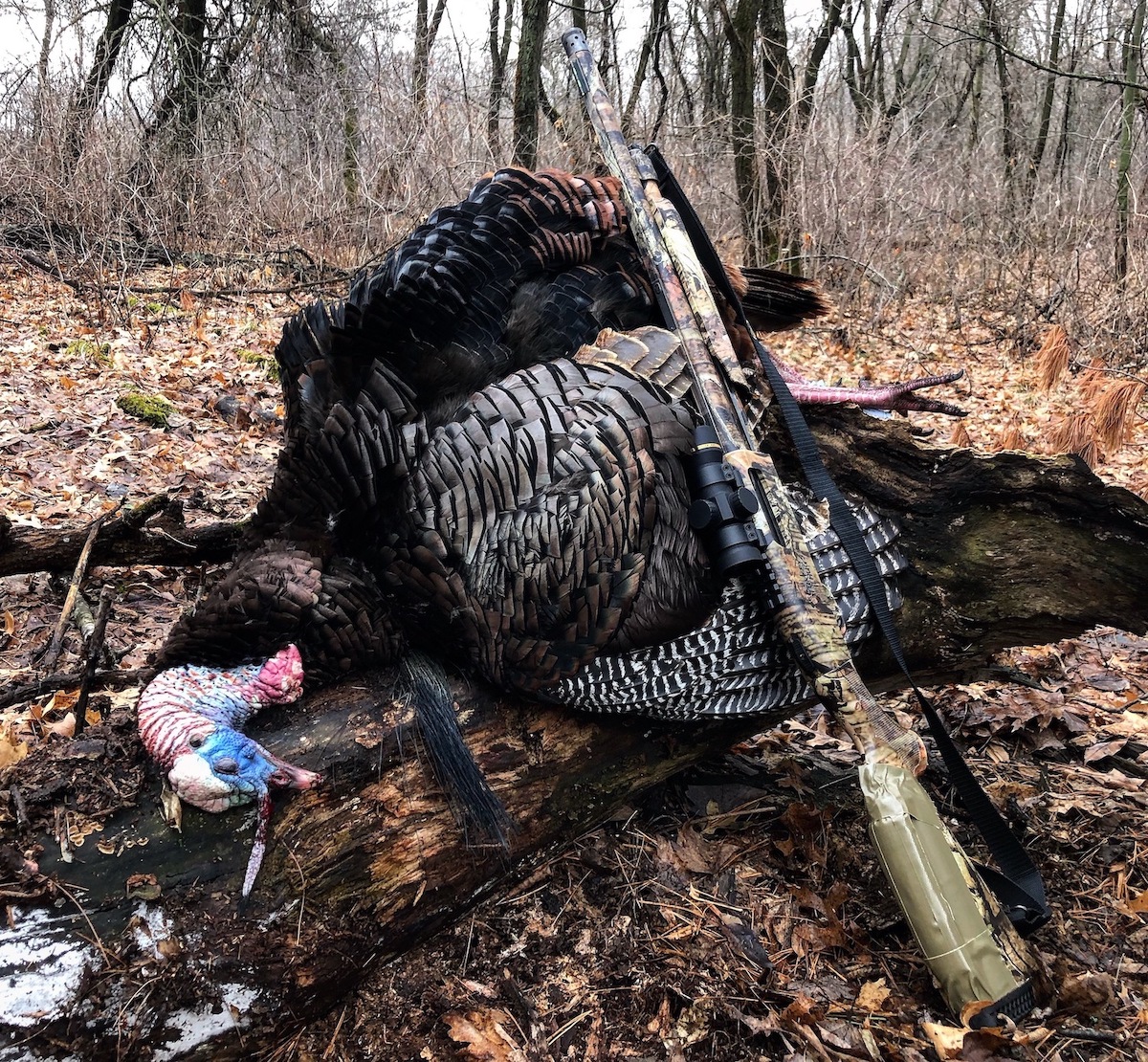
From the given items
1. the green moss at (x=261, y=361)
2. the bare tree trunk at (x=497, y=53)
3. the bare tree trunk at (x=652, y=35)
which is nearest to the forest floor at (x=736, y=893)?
the green moss at (x=261, y=361)

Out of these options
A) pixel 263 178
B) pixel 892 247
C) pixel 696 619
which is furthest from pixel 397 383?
pixel 892 247

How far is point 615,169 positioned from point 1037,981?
262cm

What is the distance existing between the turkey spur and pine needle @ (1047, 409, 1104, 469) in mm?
3467

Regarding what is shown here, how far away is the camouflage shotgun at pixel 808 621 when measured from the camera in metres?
1.98

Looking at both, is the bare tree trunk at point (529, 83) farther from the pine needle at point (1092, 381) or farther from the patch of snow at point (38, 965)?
the patch of snow at point (38, 965)

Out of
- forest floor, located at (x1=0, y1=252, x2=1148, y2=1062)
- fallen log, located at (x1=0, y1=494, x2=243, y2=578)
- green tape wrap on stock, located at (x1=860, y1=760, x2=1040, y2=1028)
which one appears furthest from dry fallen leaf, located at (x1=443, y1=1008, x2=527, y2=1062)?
fallen log, located at (x1=0, y1=494, x2=243, y2=578)

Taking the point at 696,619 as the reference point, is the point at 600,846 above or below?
below

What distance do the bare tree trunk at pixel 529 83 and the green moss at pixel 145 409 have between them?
4.70 metres

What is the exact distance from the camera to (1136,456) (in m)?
5.96

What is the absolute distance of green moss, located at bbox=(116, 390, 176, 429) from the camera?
516cm

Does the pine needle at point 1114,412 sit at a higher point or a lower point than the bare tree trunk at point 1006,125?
lower

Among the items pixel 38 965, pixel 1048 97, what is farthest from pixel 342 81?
pixel 1048 97

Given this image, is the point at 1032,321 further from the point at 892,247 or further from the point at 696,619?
the point at 696,619

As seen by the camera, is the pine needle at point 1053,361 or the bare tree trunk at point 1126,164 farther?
the bare tree trunk at point 1126,164
